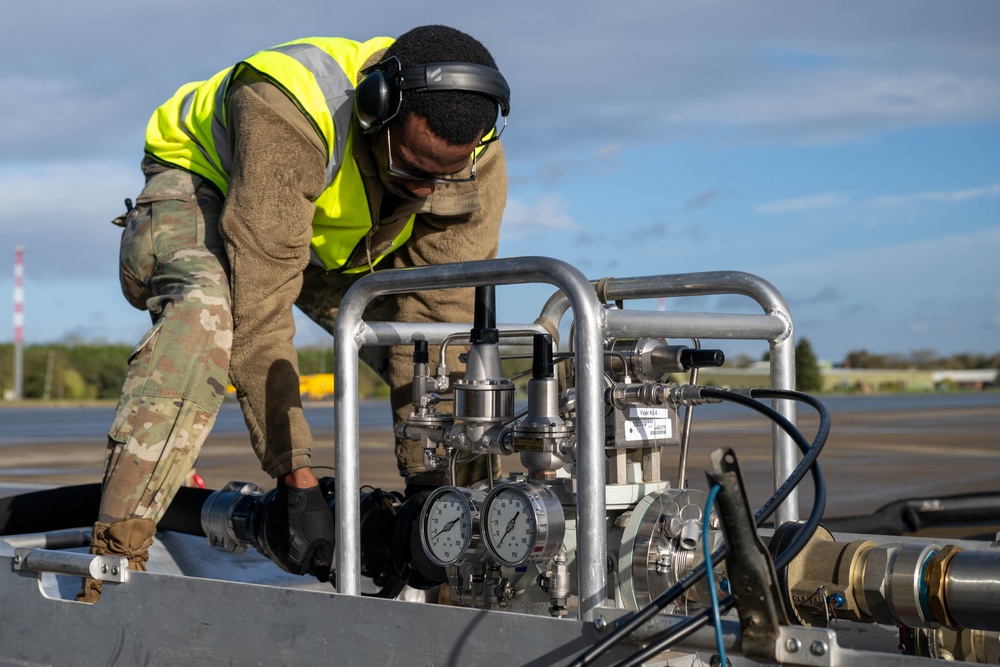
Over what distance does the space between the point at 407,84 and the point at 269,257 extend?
0.58 metres

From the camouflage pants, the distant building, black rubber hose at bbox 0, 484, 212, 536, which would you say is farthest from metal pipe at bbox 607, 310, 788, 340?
the distant building

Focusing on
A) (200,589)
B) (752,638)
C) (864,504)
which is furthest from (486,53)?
(864,504)

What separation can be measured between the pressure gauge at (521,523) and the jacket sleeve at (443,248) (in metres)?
1.36

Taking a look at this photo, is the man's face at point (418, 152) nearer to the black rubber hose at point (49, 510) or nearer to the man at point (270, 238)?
the man at point (270, 238)

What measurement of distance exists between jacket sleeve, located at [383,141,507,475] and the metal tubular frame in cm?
74

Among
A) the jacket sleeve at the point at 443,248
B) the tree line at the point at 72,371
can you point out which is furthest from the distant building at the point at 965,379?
the jacket sleeve at the point at 443,248

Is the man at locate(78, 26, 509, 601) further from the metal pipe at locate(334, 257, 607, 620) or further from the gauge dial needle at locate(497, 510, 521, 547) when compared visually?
the gauge dial needle at locate(497, 510, 521, 547)

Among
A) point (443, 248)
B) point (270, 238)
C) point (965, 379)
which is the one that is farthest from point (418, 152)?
point (965, 379)

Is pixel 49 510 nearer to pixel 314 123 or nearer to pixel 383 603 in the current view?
pixel 314 123

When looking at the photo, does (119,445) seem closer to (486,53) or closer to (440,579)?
(440,579)

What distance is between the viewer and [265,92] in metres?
2.92

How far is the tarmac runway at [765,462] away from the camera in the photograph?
25.3ft

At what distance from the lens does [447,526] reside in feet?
7.95

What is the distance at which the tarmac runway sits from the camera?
772 cm
